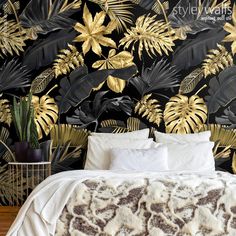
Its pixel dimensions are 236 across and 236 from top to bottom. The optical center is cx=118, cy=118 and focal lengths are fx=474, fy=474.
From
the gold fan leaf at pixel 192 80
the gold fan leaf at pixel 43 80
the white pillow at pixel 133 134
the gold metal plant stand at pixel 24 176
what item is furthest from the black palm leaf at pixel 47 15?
the gold metal plant stand at pixel 24 176

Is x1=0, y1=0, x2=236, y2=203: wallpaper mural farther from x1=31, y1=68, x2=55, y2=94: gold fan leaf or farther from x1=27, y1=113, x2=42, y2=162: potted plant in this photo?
x1=27, y1=113, x2=42, y2=162: potted plant

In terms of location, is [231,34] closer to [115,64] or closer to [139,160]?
[115,64]

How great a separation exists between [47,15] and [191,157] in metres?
2.51

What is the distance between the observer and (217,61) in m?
5.88

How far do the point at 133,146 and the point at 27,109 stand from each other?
1.33 m

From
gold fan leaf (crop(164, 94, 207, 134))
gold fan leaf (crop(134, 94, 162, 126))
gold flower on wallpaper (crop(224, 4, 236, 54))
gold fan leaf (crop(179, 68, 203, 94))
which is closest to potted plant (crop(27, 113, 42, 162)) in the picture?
gold fan leaf (crop(134, 94, 162, 126))

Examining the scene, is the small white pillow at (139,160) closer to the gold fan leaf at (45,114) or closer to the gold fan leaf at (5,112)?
the gold fan leaf at (45,114)

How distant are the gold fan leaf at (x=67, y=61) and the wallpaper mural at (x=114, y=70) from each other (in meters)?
0.01

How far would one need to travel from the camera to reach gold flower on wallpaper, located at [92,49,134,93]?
19.5ft

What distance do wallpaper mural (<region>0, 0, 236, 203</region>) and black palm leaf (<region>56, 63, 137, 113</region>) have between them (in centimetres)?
1

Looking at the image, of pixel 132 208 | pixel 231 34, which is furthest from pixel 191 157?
pixel 132 208

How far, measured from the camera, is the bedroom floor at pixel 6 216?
16.3ft

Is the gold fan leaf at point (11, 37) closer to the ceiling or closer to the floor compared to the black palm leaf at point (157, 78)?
closer to the ceiling

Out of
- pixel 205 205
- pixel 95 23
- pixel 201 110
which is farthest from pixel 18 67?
pixel 205 205
